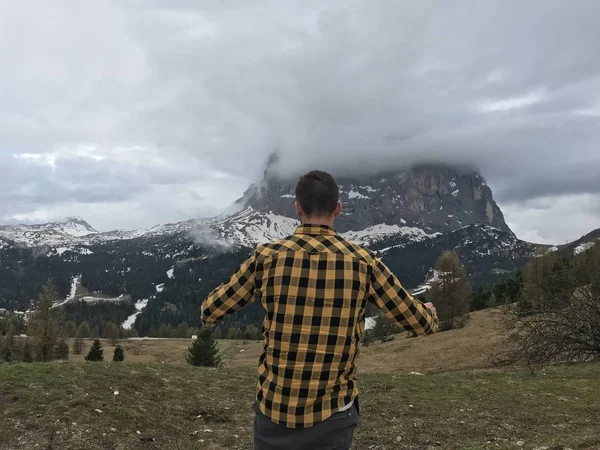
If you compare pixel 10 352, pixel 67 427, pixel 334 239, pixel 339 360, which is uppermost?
pixel 334 239

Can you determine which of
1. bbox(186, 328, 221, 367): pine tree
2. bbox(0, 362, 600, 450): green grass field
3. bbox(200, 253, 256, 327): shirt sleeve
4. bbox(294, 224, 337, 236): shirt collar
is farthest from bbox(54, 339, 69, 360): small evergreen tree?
bbox(294, 224, 337, 236): shirt collar

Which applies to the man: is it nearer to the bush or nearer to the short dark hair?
the short dark hair

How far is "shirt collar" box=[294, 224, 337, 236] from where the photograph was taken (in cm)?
346

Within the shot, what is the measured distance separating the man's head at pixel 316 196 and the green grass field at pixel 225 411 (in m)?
6.99

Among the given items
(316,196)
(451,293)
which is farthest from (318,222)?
(451,293)

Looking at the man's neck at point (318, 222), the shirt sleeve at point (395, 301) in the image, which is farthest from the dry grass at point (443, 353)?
the man's neck at point (318, 222)

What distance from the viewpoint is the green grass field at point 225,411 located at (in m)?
8.73

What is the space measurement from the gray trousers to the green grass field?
6090mm

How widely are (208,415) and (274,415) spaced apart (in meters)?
8.74

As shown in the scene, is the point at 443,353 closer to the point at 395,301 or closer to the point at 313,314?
the point at 395,301

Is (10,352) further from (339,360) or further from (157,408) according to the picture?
(339,360)

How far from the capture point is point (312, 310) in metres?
3.29

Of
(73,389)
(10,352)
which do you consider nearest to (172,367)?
(73,389)

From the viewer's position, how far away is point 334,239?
11.4 ft
